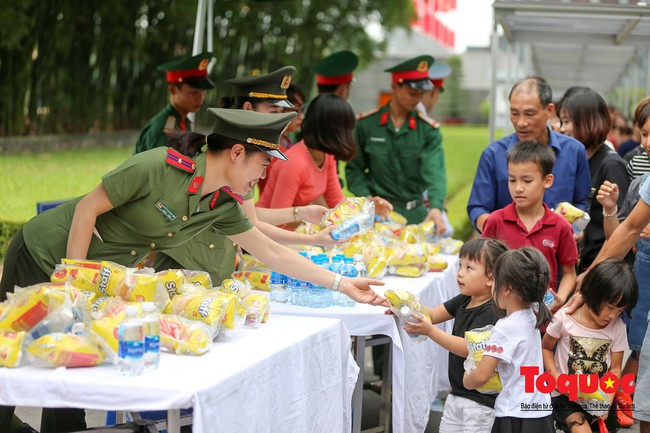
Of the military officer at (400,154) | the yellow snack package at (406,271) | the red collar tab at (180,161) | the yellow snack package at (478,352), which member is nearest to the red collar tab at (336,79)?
the military officer at (400,154)

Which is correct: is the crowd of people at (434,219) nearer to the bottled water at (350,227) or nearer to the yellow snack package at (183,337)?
the bottled water at (350,227)

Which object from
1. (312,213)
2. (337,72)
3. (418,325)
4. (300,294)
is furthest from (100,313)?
(337,72)

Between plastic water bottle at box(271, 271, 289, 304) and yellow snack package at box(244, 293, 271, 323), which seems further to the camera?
plastic water bottle at box(271, 271, 289, 304)

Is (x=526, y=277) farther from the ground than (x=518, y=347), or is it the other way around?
(x=526, y=277)

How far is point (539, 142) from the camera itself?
4.68 meters

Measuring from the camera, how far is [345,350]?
355cm

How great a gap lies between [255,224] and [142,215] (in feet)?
3.04

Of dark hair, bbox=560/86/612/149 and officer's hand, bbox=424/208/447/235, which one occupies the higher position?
dark hair, bbox=560/86/612/149

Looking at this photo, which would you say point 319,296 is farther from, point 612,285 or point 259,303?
point 612,285

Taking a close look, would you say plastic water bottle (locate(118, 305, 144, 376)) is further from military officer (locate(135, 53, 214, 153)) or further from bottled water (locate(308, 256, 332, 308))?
military officer (locate(135, 53, 214, 153))

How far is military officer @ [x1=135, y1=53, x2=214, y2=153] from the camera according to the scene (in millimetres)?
5566

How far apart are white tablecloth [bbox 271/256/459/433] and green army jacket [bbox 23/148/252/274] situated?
539mm

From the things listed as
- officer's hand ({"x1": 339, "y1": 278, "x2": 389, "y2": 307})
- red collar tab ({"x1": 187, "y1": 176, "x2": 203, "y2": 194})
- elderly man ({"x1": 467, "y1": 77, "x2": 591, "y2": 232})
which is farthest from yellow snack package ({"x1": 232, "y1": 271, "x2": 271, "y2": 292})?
elderly man ({"x1": 467, "y1": 77, "x2": 591, "y2": 232})

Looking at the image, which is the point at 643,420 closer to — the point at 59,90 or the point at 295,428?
the point at 295,428
